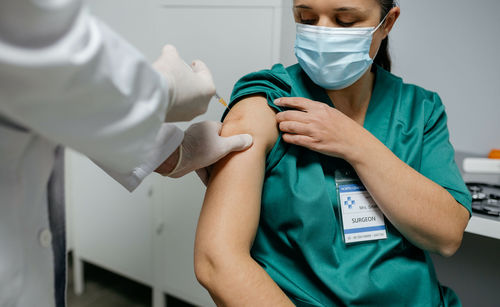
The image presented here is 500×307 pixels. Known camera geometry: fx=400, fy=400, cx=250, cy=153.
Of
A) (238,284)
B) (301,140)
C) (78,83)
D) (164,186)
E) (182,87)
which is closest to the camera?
(78,83)

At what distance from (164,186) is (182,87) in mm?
1348

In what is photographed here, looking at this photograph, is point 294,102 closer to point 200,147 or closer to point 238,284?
point 200,147

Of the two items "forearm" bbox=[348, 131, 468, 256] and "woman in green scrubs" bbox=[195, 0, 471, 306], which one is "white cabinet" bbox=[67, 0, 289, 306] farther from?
"forearm" bbox=[348, 131, 468, 256]

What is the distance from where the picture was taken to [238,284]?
795 mm

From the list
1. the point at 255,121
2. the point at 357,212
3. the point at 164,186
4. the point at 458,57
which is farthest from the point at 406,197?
the point at 164,186

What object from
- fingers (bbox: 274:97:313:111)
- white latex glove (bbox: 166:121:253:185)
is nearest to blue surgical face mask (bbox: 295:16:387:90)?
fingers (bbox: 274:97:313:111)

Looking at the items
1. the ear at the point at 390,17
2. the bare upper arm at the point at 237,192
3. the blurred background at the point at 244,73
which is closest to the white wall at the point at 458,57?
the blurred background at the point at 244,73

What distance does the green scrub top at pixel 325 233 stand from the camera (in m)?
0.93

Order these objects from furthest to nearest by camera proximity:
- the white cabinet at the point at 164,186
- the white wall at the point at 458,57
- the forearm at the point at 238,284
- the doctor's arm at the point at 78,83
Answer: the white wall at the point at 458,57
the white cabinet at the point at 164,186
the forearm at the point at 238,284
the doctor's arm at the point at 78,83

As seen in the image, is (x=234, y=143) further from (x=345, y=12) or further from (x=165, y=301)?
(x=165, y=301)

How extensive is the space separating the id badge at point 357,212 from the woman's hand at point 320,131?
9 cm

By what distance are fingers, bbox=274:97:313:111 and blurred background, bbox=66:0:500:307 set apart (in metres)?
0.62

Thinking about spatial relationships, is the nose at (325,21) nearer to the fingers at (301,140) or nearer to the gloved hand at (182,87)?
the fingers at (301,140)

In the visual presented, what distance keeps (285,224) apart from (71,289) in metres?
1.90
